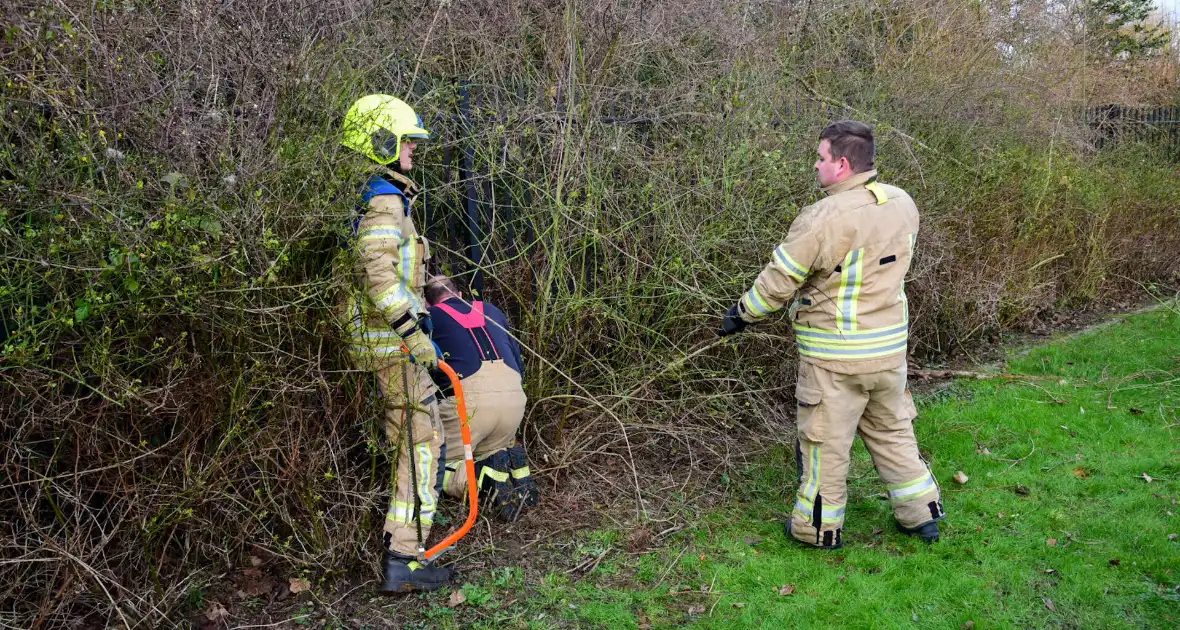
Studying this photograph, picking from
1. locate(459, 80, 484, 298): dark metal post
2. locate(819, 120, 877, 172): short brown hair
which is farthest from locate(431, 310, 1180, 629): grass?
locate(819, 120, 877, 172): short brown hair

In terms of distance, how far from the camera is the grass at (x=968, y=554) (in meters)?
4.02

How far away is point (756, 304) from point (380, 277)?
1.75m

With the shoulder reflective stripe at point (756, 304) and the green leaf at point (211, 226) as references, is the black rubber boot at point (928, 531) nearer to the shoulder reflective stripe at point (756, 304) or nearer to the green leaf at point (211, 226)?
the shoulder reflective stripe at point (756, 304)

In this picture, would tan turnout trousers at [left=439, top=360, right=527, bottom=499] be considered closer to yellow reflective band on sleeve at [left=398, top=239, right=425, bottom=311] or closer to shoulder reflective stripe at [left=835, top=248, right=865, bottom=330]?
yellow reflective band on sleeve at [left=398, top=239, right=425, bottom=311]

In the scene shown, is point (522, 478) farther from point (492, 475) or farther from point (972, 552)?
point (972, 552)

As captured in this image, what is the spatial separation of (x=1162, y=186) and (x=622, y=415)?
8731 millimetres

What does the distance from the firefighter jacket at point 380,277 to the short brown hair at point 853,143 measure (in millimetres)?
1987

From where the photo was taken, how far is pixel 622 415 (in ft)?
18.0

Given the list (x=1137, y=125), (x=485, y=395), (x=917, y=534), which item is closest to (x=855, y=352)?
(x=917, y=534)

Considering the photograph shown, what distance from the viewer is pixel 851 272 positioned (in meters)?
4.29

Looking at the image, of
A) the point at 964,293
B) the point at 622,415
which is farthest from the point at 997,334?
the point at 622,415

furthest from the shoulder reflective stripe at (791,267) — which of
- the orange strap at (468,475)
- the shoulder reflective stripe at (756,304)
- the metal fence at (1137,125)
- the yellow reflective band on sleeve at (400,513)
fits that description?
the metal fence at (1137,125)

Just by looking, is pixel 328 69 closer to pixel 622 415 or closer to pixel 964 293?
pixel 622 415

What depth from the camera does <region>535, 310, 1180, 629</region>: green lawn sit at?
402 centimetres
